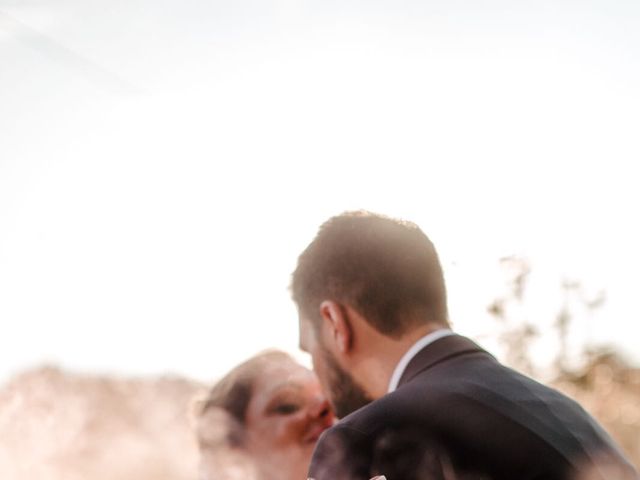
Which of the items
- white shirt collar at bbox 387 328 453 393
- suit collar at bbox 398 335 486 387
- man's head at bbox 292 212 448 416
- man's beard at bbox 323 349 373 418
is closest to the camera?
suit collar at bbox 398 335 486 387

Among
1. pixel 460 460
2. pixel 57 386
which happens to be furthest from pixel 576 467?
pixel 57 386

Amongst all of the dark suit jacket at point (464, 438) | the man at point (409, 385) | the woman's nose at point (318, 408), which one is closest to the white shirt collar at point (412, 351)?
the man at point (409, 385)

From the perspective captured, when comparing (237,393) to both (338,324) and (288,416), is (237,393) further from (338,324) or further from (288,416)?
(338,324)

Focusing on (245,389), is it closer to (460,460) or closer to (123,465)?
(123,465)

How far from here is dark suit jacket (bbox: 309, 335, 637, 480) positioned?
2123 mm

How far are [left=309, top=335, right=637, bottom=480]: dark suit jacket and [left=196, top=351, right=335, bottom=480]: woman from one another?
4.61 ft

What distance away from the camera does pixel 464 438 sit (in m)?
2.15

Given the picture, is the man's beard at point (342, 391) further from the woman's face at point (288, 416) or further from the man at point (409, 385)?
the woman's face at point (288, 416)

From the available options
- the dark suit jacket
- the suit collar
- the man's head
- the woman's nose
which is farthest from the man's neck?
the woman's nose

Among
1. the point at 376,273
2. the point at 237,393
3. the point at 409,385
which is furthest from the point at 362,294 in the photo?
the point at 237,393

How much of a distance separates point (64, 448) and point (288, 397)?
101 centimetres

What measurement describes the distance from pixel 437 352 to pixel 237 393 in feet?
4.80

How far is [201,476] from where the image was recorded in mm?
3900

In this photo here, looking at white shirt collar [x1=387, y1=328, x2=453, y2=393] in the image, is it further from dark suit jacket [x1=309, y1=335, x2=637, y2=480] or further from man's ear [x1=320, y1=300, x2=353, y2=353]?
dark suit jacket [x1=309, y1=335, x2=637, y2=480]
